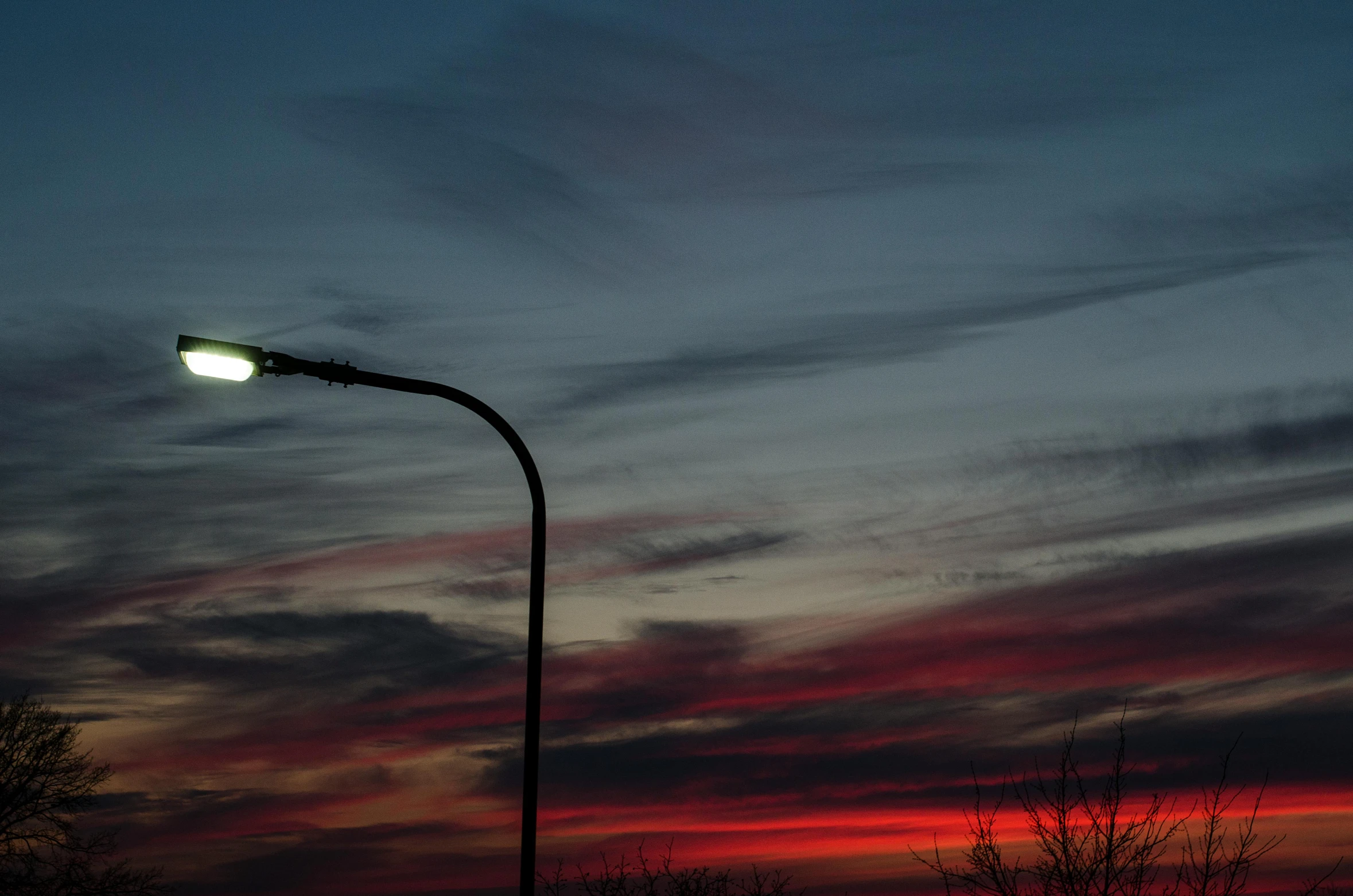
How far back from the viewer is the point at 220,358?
11.6 m

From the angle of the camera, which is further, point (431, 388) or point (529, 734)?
point (431, 388)

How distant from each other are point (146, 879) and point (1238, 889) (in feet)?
114

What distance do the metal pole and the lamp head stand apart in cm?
11

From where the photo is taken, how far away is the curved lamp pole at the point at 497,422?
37.5 ft

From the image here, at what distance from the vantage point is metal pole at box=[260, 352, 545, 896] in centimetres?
1141

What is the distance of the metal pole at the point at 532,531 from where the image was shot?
37.4 ft

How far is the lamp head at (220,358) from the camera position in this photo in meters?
11.5

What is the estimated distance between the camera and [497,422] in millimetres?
12445

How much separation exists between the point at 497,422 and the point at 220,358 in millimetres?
2571

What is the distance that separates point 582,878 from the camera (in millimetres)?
27250

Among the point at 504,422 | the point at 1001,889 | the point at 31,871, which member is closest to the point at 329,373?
the point at 504,422

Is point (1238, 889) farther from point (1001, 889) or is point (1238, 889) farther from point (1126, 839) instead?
point (1001, 889)

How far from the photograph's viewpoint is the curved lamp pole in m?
11.4

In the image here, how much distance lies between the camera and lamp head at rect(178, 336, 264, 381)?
→ 11.5 m
